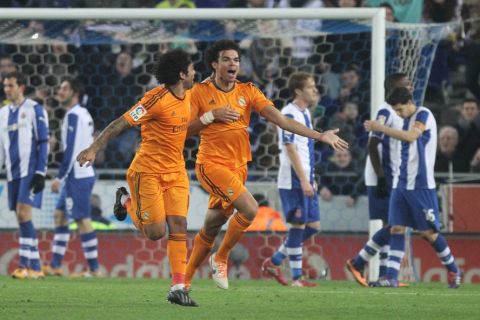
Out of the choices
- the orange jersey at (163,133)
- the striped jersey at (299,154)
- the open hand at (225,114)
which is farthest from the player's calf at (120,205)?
the striped jersey at (299,154)

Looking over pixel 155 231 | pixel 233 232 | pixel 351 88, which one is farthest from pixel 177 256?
pixel 351 88

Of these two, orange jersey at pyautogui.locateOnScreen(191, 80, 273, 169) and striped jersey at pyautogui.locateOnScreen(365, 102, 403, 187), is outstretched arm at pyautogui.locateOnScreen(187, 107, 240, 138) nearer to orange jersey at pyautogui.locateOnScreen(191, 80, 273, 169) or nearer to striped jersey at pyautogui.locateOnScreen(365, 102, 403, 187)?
orange jersey at pyautogui.locateOnScreen(191, 80, 273, 169)

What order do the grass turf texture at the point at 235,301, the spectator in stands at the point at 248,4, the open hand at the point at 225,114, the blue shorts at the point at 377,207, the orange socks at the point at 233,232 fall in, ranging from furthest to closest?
the spectator in stands at the point at 248,4, the blue shorts at the point at 377,207, the orange socks at the point at 233,232, the open hand at the point at 225,114, the grass turf texture at the point at 235,301

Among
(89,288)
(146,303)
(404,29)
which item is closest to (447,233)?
(404,29)

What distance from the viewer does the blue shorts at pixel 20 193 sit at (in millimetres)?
13590

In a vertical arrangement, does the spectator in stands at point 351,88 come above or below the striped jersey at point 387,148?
above

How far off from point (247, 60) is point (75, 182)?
3.40 m

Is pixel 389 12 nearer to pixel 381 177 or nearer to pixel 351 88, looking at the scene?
pixel 351 88

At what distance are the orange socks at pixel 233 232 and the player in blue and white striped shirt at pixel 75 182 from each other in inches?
148

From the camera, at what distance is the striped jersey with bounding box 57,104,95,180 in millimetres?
14070

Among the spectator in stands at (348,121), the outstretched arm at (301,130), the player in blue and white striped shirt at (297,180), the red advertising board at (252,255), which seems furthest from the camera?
the spectator in stands at (348,121)

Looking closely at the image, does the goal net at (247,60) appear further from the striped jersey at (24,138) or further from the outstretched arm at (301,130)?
the outstretched arm at (301,130)

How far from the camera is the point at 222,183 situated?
33.6 feet

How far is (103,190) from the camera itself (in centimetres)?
1522
